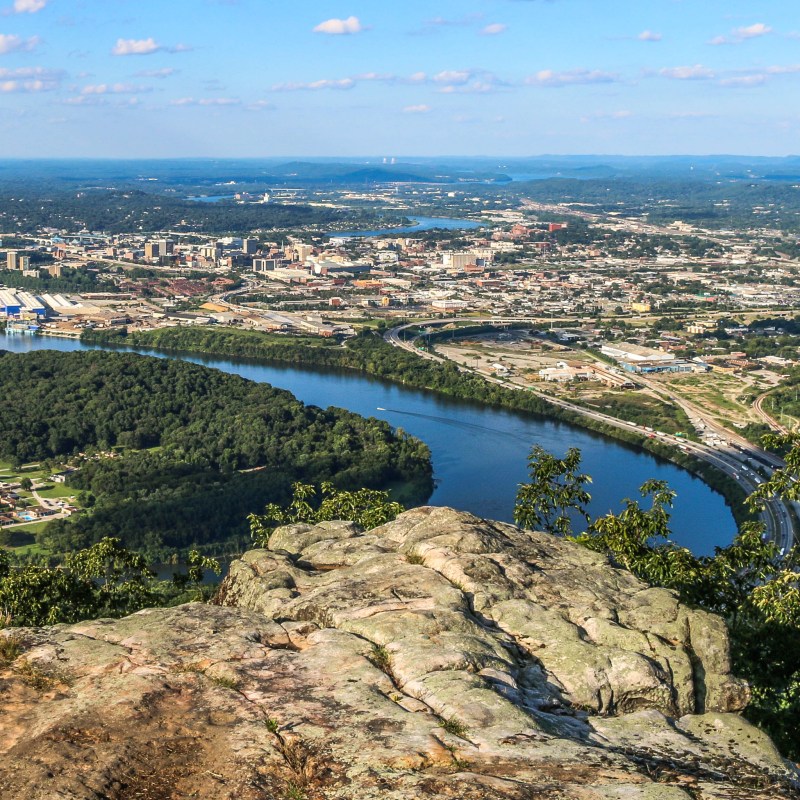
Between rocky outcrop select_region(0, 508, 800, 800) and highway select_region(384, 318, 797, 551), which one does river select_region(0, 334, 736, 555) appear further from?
rocky outcrop select_region(0, 508, 800, 800)

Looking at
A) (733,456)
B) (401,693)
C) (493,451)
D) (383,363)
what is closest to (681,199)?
(383,363)

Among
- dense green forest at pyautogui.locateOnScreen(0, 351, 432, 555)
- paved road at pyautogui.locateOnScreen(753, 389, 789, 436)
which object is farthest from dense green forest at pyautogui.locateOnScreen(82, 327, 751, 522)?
dense green forest at pyautogui.locateOnScreen(0, 351, 432, 555)

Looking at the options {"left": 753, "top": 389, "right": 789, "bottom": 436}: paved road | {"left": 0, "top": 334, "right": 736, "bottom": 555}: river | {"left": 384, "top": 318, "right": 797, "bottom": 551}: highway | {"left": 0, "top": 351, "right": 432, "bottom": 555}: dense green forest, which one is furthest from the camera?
{"left": 753, "top": 389, "right": 789, "bottom": 436}: paved road

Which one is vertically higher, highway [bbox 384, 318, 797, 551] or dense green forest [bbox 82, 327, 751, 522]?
dense green forest [bbox 82, 327, 751, 522]

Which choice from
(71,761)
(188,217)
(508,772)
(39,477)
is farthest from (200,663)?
(188,217)

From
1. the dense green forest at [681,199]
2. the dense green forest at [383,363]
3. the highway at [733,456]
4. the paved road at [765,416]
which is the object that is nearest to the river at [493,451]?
the dense green forest at [383,363]

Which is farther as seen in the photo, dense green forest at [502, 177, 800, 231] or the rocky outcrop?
dense green forest at [502, 177, 800, 231]

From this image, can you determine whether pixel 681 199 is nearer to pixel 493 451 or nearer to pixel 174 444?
pixel 493 451
